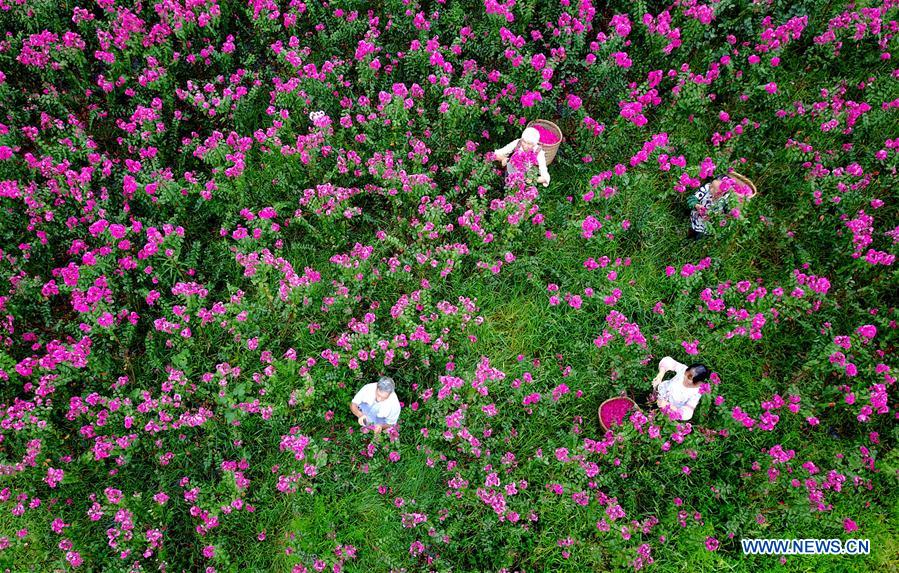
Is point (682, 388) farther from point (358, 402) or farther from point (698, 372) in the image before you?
point (358, 402)

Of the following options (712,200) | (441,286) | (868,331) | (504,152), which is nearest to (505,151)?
(504,152)

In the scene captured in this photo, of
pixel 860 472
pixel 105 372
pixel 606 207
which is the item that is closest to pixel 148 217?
pixel 105 372

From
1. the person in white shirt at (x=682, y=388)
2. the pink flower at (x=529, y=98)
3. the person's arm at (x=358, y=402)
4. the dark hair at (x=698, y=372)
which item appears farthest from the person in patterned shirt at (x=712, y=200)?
the person's arm at (x=358, y=402)

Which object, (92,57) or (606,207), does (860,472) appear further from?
(92,57)

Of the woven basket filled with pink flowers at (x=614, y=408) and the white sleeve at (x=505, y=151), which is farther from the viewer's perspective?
the white sleeve at (x=505, y=151)

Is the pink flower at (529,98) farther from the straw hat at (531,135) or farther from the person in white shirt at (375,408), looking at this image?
the person in white shirt at (375,408)

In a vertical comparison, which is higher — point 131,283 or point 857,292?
point 131,283
